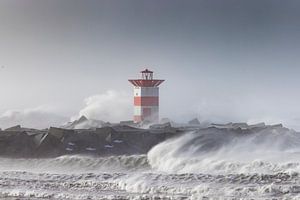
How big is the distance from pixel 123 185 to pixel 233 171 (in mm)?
2446

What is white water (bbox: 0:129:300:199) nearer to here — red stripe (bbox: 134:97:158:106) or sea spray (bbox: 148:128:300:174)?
sea spray (bbox: 148:128:300:174)

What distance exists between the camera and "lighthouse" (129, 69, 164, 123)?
20.5 m

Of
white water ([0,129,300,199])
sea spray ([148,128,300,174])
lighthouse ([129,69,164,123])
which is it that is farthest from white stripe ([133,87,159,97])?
white water ([0,129,300,199])

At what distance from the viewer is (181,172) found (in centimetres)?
1270

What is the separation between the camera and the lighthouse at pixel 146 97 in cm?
2048

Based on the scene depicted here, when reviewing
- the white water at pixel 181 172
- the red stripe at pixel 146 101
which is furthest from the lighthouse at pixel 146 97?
the white water at pixel 181 172

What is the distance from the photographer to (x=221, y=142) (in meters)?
15.5

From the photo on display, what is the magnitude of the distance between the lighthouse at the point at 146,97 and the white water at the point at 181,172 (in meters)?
4.30

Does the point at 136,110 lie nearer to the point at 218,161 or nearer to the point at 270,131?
the point at 270,131

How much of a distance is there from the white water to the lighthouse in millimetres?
4298

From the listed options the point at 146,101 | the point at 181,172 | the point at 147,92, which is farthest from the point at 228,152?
the point at 147,92

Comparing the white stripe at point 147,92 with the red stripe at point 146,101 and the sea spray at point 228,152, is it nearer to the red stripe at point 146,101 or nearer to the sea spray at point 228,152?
the red stripe at point 146,101

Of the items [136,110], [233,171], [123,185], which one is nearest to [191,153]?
[233,171]

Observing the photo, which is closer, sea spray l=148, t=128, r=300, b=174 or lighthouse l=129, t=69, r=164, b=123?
sea spray l=148, t=128, r=300, b=174
